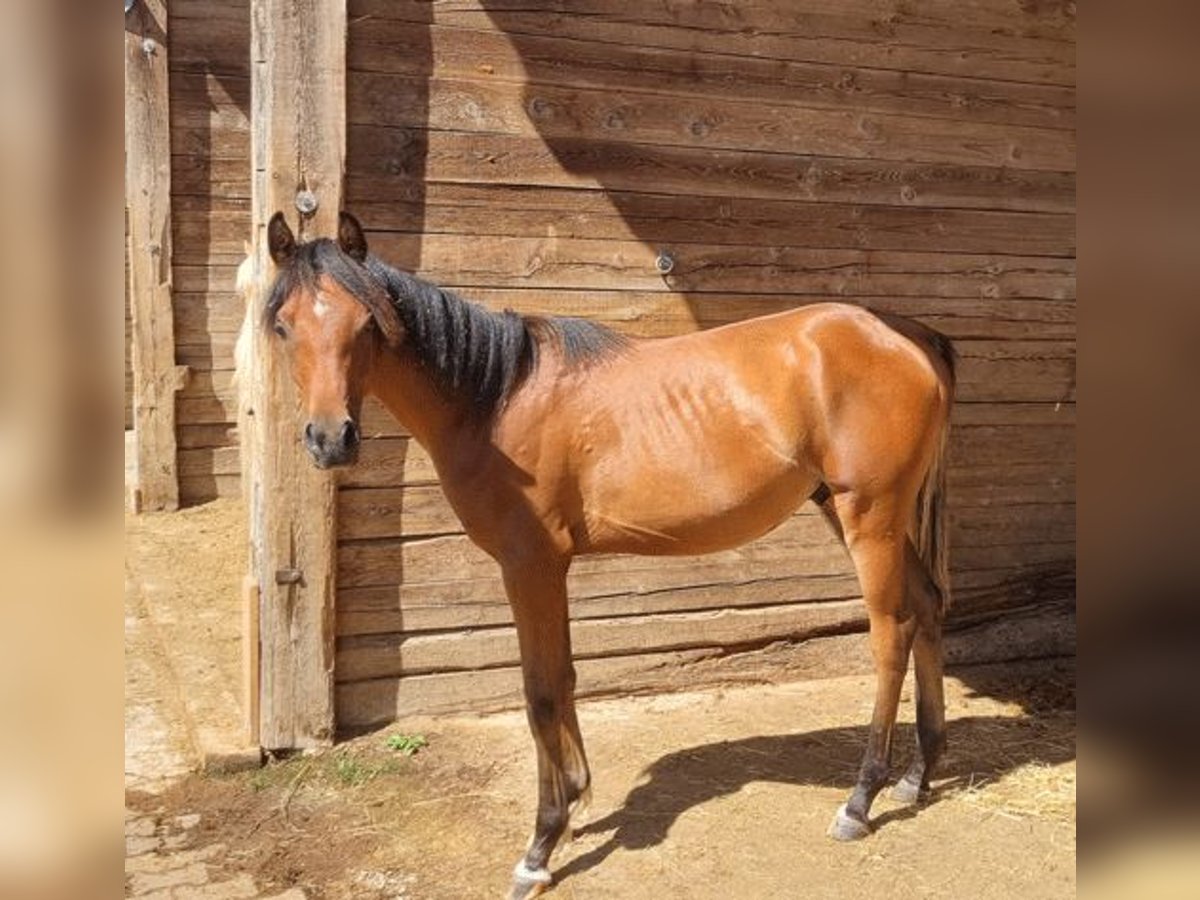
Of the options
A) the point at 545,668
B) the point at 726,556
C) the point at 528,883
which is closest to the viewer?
the point at 528,883

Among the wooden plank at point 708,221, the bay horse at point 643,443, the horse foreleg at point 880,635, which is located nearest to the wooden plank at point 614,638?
the bay horse at point 643,443

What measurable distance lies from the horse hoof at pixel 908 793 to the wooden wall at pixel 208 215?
5256mm

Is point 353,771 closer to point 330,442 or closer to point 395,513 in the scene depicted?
point 395,513

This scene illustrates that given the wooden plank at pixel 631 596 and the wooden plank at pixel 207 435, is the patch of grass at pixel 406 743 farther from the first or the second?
the wooden plank at pixel 207 435

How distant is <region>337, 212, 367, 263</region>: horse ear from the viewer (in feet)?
9.52

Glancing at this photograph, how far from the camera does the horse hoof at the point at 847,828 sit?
11.2 feet

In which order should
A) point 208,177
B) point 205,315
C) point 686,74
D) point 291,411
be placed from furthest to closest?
point 205,315, point 208,177, point 686,74, point 291,411

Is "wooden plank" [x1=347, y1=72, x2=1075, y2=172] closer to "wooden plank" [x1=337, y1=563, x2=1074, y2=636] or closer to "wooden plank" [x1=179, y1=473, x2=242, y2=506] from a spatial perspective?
"wooden plank" [x1=337, y1=563, x2=1074, y2=636]

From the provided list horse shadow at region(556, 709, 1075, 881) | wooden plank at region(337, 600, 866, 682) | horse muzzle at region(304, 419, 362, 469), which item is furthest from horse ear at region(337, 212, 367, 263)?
horse shadow at region(556, 709, 1075, 881)

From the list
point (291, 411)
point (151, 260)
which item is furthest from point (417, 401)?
point (151, 260)

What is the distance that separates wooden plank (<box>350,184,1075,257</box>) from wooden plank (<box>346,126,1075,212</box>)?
0.04 m

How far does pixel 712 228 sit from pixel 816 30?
0.98 metres

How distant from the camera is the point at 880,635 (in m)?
3.48
